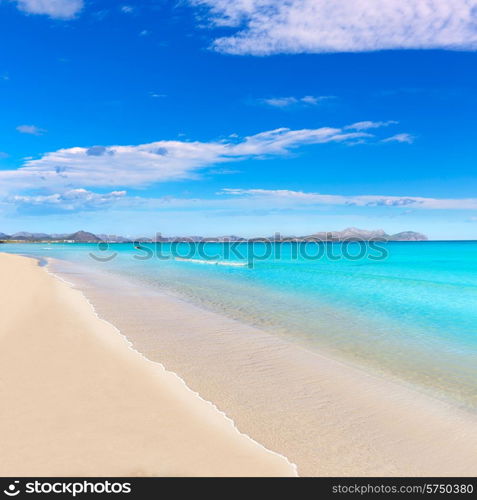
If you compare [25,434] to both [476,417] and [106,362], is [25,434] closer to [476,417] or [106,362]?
[106,362]

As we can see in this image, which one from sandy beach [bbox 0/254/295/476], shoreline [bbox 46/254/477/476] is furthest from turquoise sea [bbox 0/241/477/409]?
sandy beach [bbox 0/254/295/476]

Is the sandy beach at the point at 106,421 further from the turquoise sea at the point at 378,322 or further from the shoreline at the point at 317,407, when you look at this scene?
the turquoise sea at the point at 378,322

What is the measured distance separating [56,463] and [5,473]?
48cm

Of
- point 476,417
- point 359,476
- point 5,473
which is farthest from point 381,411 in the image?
point 5,473

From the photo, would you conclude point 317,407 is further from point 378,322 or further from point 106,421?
point 378,322

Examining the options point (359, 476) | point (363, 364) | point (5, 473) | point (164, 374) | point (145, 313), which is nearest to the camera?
point (5, 473)

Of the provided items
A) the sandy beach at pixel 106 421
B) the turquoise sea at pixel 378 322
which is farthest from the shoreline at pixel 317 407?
the turquoise sea at pixel 378 322

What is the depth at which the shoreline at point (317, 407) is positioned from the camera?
4879 millimetres

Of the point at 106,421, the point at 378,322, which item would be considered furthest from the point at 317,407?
the point at 378,322

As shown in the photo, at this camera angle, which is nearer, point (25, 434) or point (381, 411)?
point (25, 434)

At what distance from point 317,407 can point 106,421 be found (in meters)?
3.32

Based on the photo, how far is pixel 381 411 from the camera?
6.49 m

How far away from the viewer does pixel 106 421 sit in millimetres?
5312
